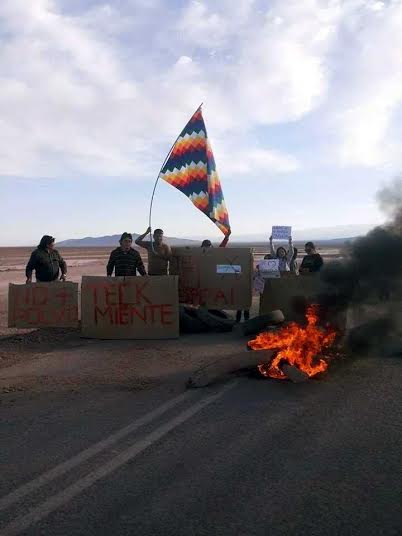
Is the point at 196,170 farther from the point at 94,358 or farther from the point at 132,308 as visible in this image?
the point at 94,358

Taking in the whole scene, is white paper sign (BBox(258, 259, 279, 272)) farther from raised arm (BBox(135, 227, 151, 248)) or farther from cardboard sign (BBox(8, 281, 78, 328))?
cardboard sign (BBox(8, 281, 78, 328))

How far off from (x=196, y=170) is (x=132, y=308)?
3471 millimetres

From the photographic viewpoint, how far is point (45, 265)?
9.84 meters

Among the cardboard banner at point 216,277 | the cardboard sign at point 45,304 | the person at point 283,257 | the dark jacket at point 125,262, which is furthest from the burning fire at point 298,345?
the person at point 283,257

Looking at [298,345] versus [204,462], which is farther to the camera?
[298,345]

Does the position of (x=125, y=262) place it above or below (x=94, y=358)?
above

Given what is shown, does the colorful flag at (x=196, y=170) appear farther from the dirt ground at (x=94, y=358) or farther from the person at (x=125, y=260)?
the dirt ground at (x=94, y=358)

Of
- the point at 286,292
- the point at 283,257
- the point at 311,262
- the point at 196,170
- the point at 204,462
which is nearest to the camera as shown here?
the point at 204,462

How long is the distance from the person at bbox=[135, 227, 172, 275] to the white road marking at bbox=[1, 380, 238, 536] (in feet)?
17.6

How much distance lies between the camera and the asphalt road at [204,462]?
3047 mm

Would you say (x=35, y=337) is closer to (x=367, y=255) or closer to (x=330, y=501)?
(x=367, y=255)

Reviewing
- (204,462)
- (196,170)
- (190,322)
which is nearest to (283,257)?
(196,170)

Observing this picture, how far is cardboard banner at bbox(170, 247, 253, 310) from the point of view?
425 inches

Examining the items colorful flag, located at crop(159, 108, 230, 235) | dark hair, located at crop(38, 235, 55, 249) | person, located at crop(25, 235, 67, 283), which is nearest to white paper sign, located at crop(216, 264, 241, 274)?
colorful flag, located at crop(159, 108, 230, 235)
